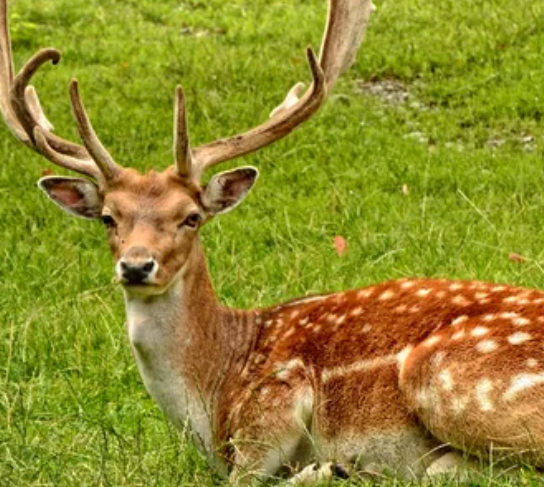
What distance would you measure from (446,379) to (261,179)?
17.9 ft

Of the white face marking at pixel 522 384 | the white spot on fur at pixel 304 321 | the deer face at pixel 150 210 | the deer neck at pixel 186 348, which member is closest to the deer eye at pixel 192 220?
the deer face at pixel 150 210

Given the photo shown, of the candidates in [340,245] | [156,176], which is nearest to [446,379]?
[156,176]

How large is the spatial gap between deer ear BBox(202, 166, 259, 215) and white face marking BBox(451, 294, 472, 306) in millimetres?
995

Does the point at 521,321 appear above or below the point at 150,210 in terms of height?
below

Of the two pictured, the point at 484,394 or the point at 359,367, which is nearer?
the point at 484,394

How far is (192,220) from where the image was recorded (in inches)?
257

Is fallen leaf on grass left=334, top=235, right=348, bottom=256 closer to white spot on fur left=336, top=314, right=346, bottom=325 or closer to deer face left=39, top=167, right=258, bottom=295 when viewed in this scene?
deer face left=39, top=167, right=258, bottom=295

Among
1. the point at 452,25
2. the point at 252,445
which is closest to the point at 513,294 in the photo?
the point at 252,445

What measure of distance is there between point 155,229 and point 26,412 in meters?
0.94

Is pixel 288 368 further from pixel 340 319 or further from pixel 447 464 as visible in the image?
pixel 447 464

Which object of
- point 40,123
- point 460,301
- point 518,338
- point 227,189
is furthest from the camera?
point 40,123

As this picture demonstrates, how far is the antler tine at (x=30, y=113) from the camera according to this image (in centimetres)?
678

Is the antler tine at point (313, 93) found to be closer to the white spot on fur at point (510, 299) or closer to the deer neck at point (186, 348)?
the deer neck at point (186, 348)

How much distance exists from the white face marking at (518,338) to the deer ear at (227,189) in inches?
53.1
